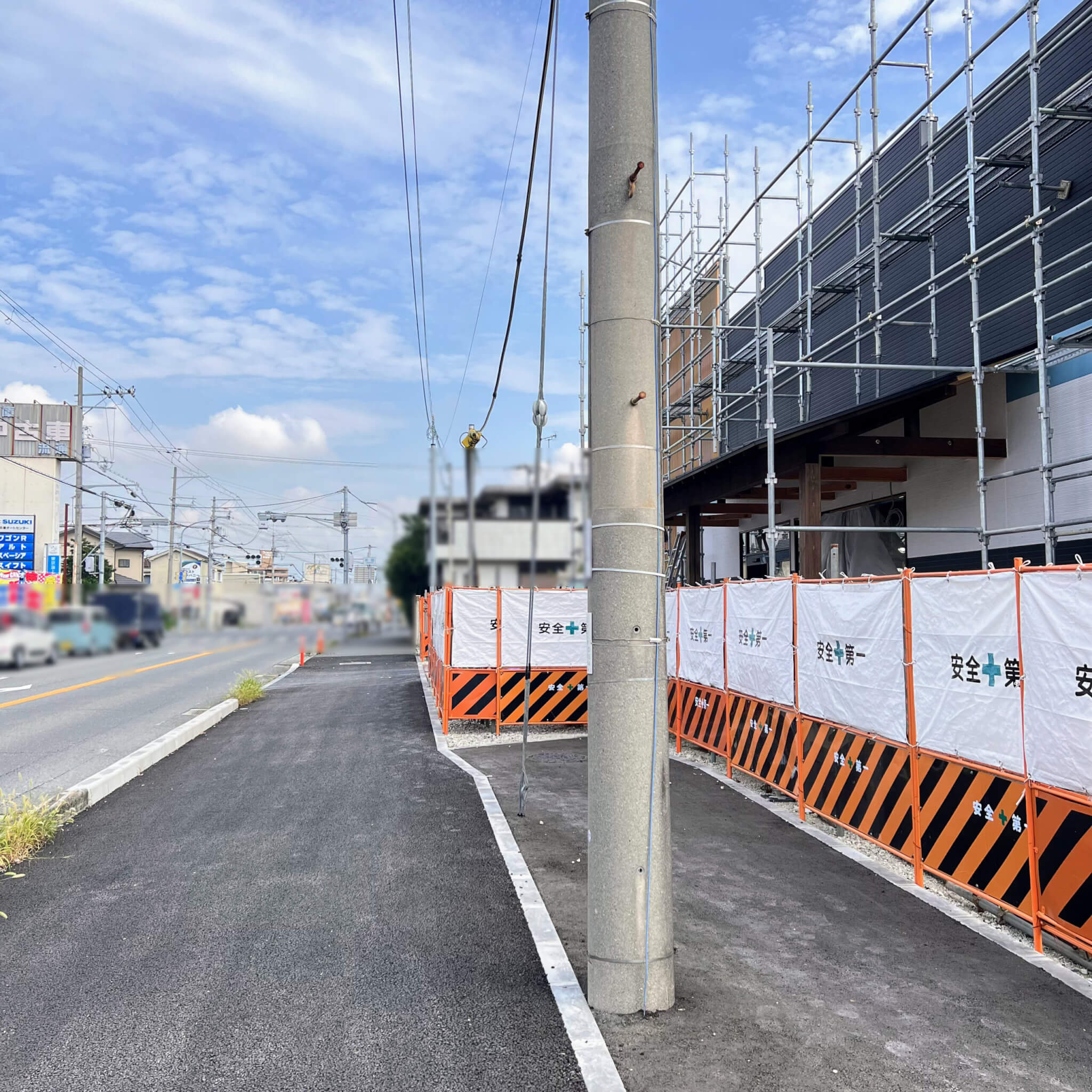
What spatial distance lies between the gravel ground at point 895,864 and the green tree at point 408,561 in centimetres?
426

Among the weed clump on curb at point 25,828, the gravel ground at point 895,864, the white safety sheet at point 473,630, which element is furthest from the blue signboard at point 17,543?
the white safety sheet at point 473,630

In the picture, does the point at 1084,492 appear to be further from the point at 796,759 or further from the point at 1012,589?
the point at 1012,589

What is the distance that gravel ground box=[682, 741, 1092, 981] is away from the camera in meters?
5.32

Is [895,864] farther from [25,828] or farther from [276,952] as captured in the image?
[25,828]

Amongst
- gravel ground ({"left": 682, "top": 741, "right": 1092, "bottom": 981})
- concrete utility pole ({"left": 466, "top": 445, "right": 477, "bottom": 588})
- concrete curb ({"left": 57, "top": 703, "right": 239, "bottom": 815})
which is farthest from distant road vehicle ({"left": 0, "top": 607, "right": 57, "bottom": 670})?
concrete curb ({"left": 57, "top": 703, "right": 239, "bottom": 815})

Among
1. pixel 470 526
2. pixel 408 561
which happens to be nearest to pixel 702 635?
pixel 470 526

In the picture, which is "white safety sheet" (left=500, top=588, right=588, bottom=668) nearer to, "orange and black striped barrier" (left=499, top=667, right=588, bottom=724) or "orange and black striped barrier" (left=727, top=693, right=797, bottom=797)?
"orange and black striped barrier" (left=499, top=667, right=588, bottom=724)

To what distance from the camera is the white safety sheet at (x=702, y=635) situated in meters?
11.3

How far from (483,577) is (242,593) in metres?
1.63

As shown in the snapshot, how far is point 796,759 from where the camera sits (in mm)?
8812

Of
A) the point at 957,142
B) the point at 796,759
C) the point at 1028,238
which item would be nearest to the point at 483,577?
the point at 796,759

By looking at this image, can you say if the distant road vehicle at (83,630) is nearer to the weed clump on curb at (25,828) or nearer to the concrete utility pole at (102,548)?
the concrete utility pole at (102,548)

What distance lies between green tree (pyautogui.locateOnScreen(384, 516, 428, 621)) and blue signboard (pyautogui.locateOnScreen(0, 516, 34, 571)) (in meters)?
1.66

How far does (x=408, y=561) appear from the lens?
4.64 meters
